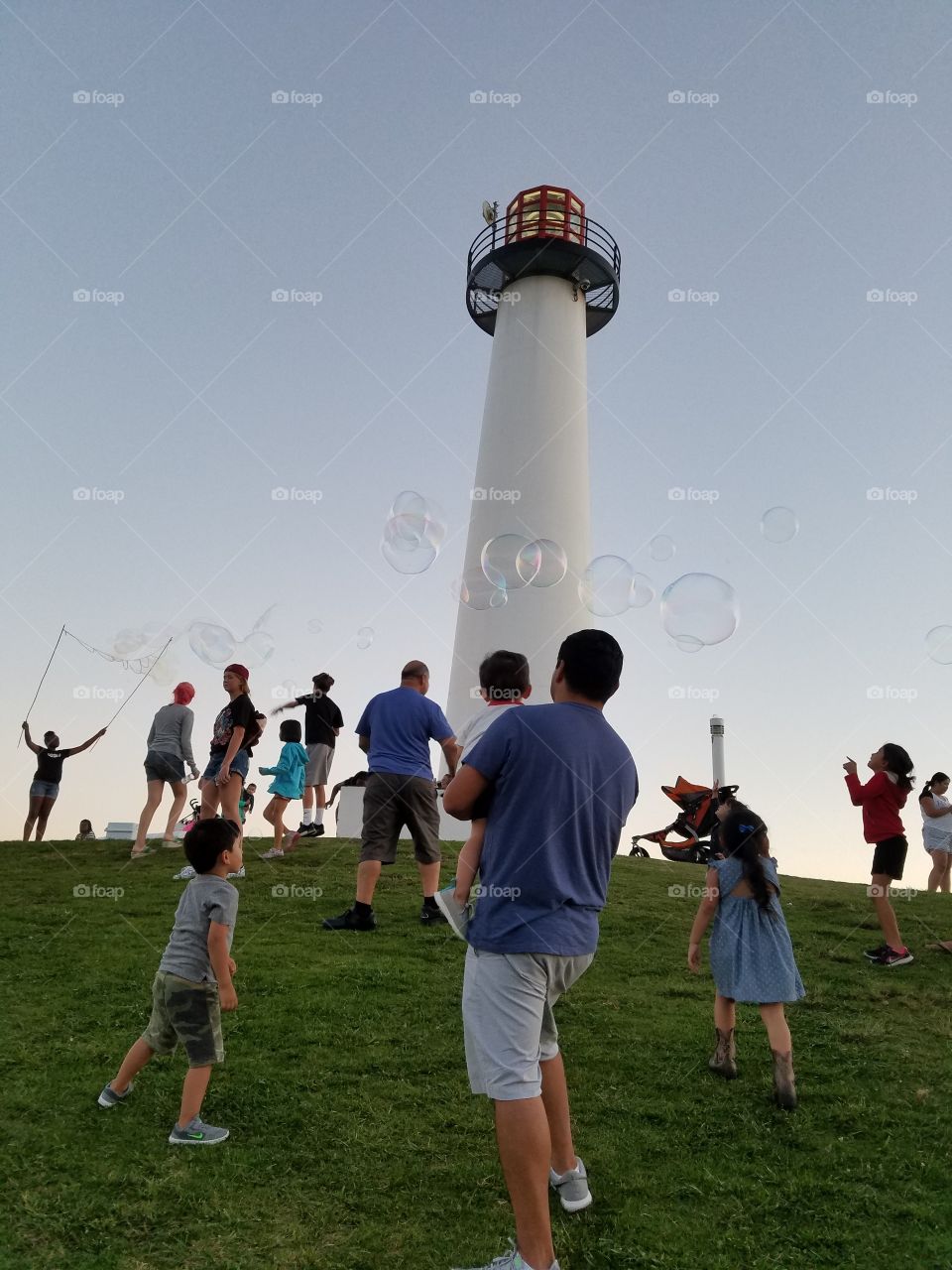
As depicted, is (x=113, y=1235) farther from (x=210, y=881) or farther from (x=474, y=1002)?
(x=474, y=1002)

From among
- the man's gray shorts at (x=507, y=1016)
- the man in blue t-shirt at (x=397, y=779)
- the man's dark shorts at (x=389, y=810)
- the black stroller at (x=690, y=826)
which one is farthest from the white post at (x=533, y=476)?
the man's gray shorts at (x=507, y=1016)

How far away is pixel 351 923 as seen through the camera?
8.84 m

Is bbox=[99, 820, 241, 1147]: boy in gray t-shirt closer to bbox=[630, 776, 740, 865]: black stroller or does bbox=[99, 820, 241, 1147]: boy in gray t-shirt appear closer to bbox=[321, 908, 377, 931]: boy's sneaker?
bbox=[321, 908, 377, 931]: boy's sneaker

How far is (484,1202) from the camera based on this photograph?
14.3ft

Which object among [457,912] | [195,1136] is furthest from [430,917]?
[457,912]

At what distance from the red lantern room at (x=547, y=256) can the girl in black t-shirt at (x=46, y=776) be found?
15.6 meters

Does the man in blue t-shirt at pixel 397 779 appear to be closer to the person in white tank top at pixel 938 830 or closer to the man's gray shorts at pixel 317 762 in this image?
the man's gray shorts at pixel 317 762

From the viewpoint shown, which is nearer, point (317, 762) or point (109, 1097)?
point (109, 1097)

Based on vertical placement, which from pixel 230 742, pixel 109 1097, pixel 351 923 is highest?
pixel 230 742

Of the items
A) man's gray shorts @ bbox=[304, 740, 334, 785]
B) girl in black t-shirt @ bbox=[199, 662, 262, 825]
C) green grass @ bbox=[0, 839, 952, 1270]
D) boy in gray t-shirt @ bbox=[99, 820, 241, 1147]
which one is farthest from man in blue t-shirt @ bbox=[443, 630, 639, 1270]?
man's gray shorts @ bbox=[304, 740, 334, 785]

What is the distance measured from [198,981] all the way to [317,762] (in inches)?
376

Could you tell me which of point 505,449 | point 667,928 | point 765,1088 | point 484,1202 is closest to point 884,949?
point 667,928

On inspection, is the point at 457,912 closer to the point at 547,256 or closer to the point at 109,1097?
the point at 109,1097

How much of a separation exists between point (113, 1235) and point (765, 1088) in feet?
12.7
